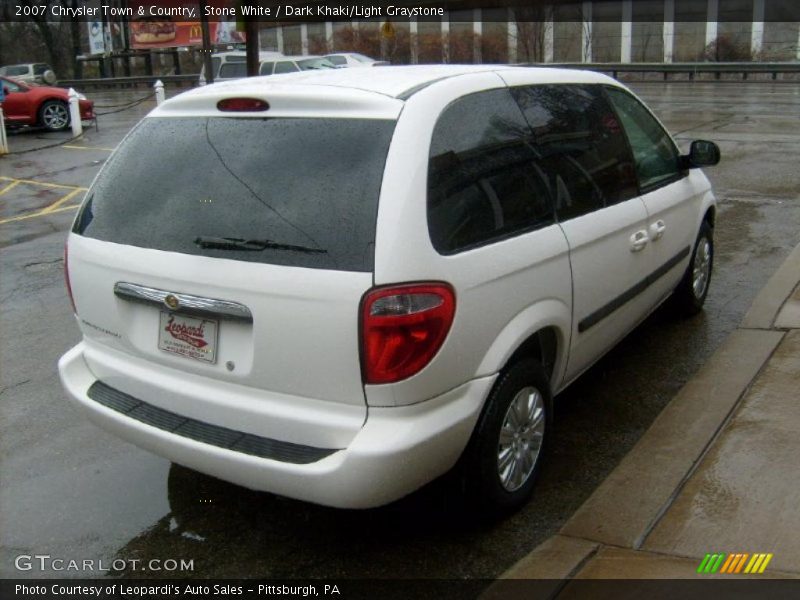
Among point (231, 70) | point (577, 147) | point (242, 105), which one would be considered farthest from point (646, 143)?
point (231, 70)

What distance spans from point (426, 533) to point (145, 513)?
49.4 inches

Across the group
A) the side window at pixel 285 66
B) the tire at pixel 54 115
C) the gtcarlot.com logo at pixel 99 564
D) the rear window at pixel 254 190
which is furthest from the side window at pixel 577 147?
the side window at pixel 285 66

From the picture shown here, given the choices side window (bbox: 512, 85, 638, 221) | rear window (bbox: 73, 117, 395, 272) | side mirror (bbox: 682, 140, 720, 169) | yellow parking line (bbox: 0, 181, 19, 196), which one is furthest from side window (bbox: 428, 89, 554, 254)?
yellow parking line (bbox: 0, 181, 19, 196)

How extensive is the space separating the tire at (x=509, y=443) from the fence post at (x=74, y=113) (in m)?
19.3

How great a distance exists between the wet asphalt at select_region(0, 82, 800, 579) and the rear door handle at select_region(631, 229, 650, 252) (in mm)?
875

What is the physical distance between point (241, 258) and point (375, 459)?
2.82 feet

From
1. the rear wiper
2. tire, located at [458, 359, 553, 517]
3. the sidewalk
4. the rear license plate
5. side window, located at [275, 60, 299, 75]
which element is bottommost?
the sidewalk

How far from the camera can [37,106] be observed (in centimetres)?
2134

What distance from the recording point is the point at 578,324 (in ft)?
12.5

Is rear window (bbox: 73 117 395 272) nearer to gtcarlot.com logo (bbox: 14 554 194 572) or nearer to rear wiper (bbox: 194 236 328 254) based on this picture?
rear wiper (bbox: 194 236 328 254)

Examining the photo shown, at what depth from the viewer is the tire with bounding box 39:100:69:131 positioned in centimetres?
2150

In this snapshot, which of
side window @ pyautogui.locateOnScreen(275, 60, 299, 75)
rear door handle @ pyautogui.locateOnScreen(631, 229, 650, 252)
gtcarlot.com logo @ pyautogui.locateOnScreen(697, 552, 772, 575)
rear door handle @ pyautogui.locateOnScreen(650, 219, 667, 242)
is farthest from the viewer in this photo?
side window @ pyautogui.locateOnScreen(275, 60, 299, 75)

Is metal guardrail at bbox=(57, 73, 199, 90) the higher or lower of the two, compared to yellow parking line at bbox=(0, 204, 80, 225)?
higher

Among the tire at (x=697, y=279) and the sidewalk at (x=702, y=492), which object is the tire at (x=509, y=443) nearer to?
the sidewalk at (x=702, y=492)
